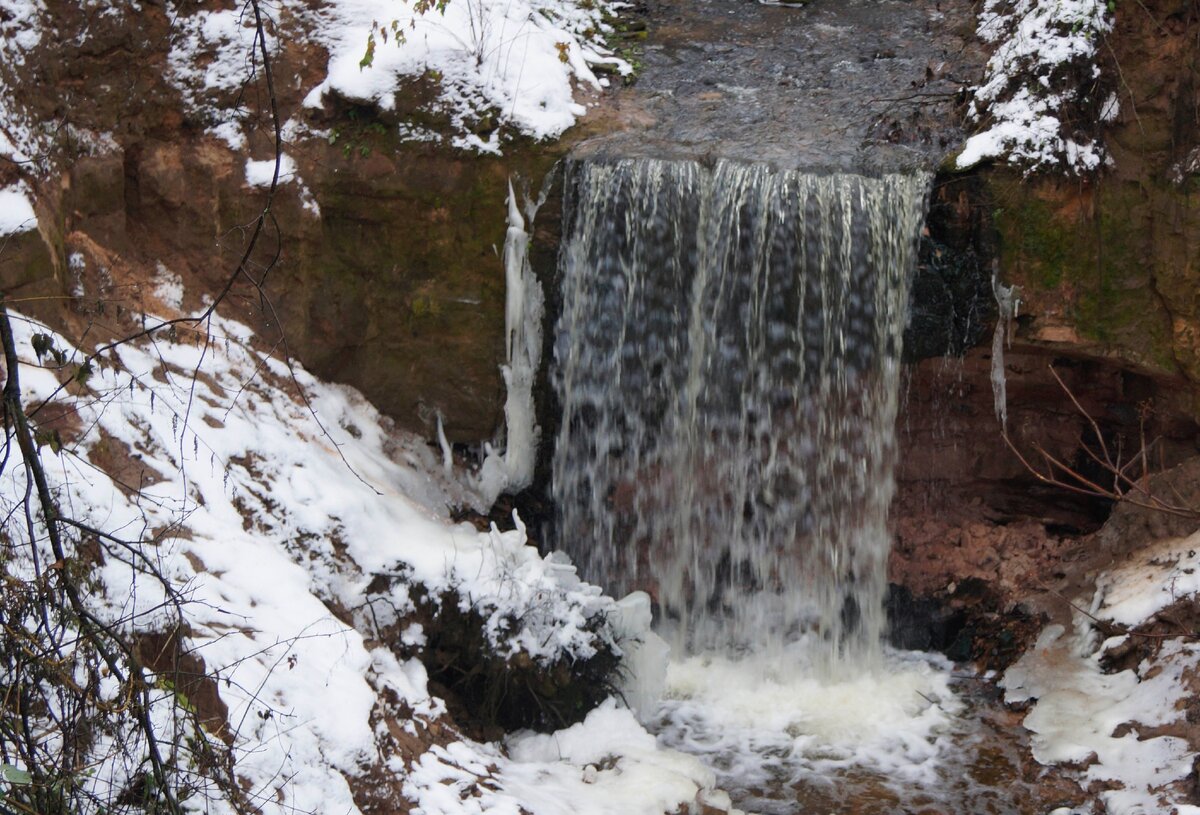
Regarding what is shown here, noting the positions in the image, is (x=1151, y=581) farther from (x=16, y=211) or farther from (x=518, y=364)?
(x=16, y=211)

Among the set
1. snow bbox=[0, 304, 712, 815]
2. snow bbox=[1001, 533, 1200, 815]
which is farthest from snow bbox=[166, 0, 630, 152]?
snow bbox=[1001, 533, 1200, 815]

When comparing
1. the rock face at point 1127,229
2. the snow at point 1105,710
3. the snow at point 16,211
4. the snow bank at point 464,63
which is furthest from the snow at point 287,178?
the snow at point 1105,710

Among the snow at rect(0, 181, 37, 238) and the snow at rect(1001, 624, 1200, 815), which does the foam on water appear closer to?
the snow at rect(1001, 624, 1200, 815)

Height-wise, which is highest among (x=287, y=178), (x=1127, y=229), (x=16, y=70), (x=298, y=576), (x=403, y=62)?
(x=403, y=62)

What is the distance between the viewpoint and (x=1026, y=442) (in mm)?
6879

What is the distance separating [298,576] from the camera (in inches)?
193

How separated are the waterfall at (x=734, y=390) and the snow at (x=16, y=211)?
8.87 ft

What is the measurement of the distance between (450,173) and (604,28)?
7.80ft

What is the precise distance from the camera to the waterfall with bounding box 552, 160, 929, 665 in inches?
252

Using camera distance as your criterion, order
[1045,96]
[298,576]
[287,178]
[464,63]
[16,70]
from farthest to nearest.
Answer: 1. [464,63]
2. [287,178]
3. [1045,96]
4. [16,70]
5. [298,576]

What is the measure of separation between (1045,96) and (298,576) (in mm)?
4593

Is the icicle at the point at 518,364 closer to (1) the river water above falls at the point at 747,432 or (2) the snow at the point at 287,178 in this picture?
(1) the river water above falls at the point at 747,432

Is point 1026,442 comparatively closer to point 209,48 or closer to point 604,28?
point 604,28

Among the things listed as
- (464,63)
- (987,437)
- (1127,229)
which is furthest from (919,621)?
(464,63)
